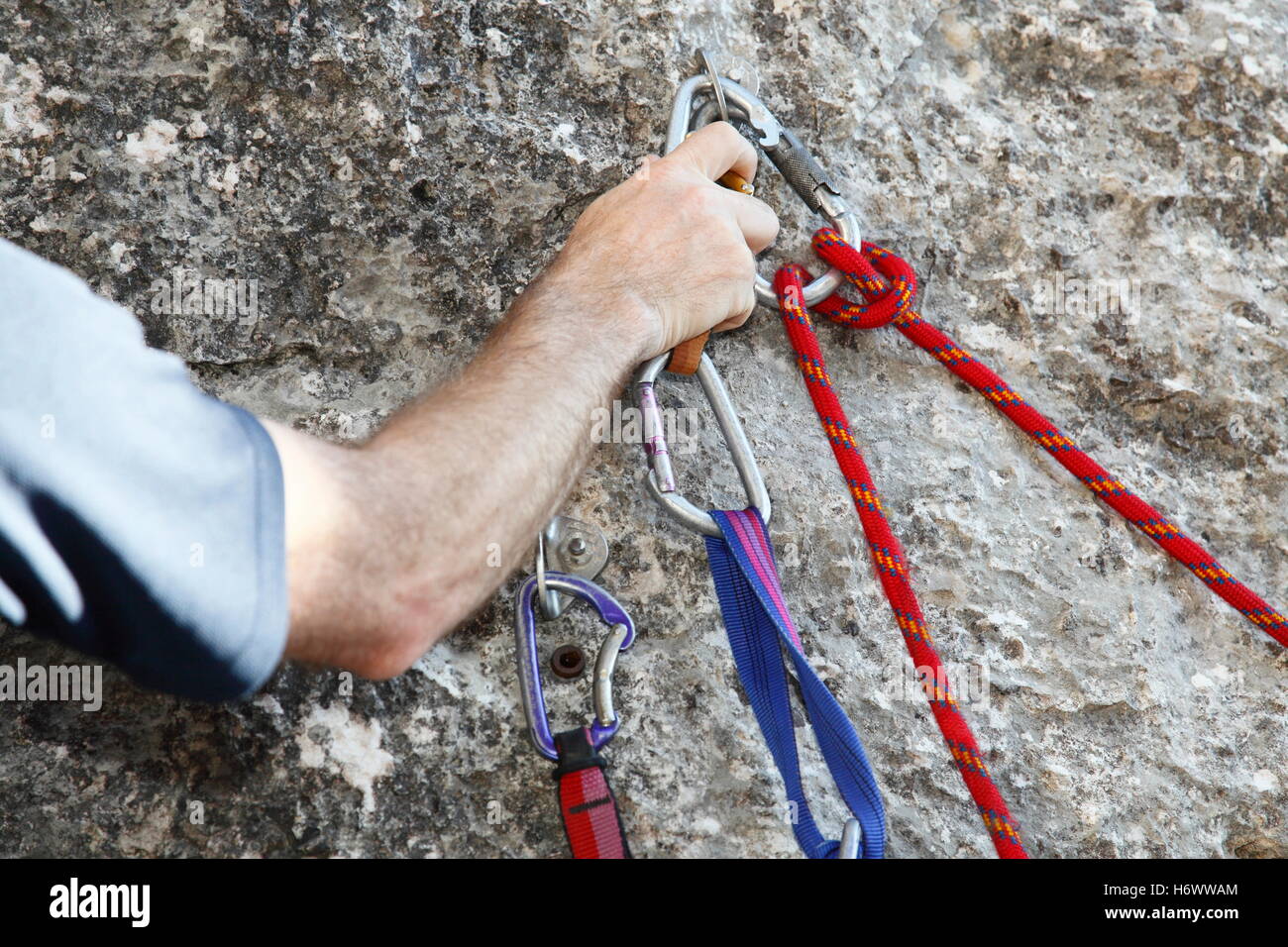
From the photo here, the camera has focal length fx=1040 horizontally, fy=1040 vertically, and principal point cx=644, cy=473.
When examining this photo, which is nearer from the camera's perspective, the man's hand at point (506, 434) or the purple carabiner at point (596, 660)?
the man's hand at point (506, 434)

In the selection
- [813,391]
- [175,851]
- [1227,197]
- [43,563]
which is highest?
[1227,197]

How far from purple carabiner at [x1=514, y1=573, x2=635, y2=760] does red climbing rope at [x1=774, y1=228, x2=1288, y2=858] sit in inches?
15.6

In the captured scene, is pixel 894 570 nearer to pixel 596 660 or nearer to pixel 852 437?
pixel 852 437

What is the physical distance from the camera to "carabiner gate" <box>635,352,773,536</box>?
1438 mm

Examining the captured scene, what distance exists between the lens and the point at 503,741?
144 centimetres

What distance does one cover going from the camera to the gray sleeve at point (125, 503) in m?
0.86

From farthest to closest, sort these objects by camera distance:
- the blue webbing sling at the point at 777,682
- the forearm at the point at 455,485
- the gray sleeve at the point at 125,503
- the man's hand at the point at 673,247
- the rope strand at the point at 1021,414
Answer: the rope strand at the point at 1021,414 → the man's hand at the point at 673,247 → the blue webbing sling at the point at 777,682 → the forearm at the point at 455,485 → the gray sleeve at the point at 125,503

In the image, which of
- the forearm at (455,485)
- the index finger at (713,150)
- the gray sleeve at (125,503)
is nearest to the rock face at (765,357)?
the index finger at (713,150)

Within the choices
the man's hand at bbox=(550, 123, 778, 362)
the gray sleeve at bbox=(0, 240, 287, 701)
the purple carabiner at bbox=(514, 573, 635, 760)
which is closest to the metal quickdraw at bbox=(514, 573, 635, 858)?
the purple carabiner at bbox=(514, 573, 635, 760)

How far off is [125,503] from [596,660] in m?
0.73

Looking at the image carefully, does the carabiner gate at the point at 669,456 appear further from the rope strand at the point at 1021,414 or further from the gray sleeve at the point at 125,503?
the gray sleeve at the point at 125,503

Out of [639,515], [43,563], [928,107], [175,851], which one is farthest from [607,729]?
[928,107]
